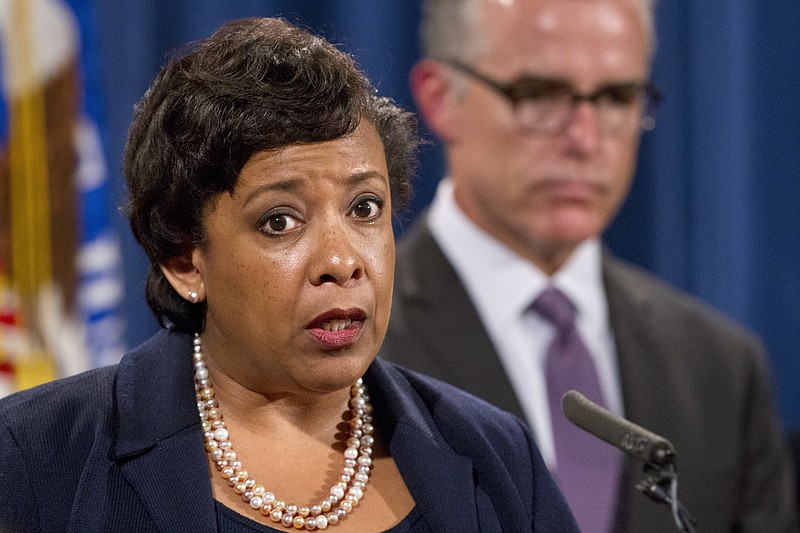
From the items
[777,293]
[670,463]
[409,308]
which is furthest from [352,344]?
[777,293]

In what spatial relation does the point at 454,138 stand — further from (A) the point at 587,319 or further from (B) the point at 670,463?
(B) the point at 670,463

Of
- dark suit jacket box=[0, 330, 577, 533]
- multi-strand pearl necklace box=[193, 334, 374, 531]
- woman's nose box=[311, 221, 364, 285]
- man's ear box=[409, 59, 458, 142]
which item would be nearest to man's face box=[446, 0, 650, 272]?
man's ear box=[409, 59, 458, 142]

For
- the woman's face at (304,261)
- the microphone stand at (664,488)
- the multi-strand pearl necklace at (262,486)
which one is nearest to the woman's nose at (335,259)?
the woman's face at (304,261)

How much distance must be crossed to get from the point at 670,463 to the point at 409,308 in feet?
3.49

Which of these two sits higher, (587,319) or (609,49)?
(609,49)

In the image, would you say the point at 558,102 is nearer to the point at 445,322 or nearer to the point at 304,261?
the point at 445,322

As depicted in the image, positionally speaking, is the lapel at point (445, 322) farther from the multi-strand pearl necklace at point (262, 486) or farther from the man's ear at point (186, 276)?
the man's ear at point (186, 276)

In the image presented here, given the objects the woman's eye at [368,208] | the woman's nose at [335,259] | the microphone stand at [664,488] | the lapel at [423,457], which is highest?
the woman's eye at [368,208]

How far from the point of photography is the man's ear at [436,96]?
8.61ft

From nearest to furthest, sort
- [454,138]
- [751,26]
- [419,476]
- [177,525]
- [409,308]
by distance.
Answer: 1. [177,525]
2. [419,476]
3. [409,308]
4. [454,138]
5. [751,26]

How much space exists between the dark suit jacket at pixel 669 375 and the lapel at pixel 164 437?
89 centimetres

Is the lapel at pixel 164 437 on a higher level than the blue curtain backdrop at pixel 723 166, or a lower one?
higher

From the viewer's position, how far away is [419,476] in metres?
1.44

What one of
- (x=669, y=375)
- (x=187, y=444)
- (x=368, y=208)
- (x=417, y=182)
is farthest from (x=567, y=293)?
(x=187, y=444)
